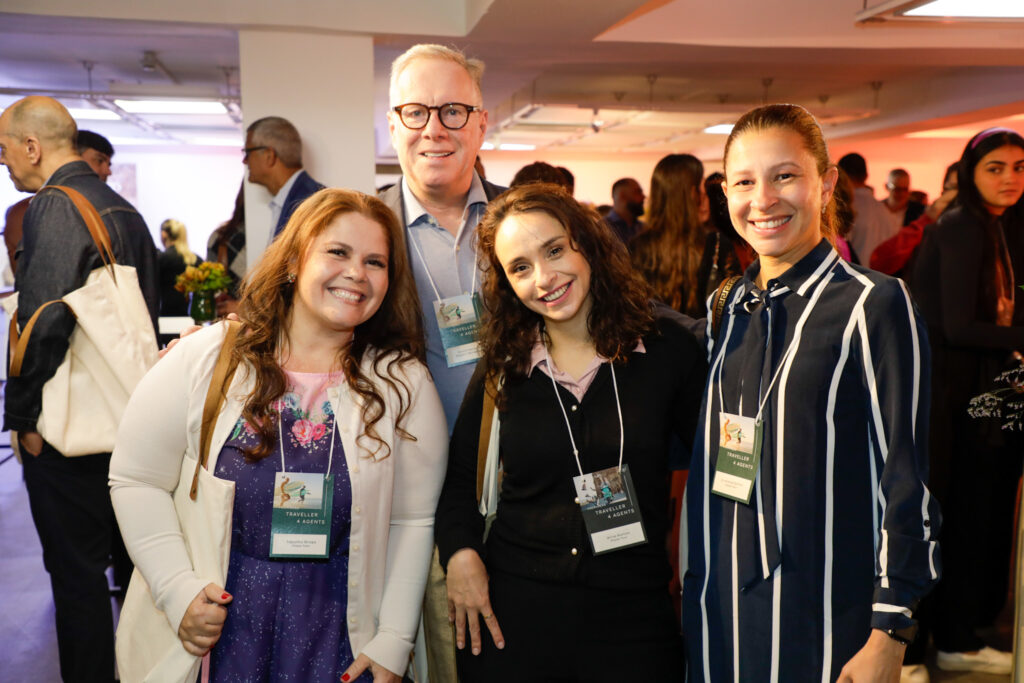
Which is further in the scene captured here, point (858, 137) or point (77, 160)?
point (858, 137)

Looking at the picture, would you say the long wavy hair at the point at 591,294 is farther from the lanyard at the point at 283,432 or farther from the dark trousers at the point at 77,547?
the dark trousers at the point at 77,547

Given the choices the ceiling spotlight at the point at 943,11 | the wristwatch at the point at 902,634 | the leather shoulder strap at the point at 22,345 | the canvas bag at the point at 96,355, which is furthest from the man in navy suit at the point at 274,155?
the wristwatch at the point at 902,634

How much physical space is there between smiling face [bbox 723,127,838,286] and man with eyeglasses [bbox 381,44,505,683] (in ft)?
2.40

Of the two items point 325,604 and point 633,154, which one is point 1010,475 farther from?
point 633,154

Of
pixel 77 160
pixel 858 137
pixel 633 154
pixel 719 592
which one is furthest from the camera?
pixel 633 154

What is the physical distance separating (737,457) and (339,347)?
0.88 metres

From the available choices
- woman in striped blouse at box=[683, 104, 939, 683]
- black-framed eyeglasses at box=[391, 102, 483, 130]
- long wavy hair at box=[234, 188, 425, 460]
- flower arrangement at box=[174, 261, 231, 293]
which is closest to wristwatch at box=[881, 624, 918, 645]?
woman in striped blouse at box=[683, 104, 939, 683]

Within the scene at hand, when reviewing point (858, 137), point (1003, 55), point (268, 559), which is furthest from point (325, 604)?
point (858, 137)

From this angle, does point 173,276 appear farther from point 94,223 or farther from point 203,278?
point 94,223

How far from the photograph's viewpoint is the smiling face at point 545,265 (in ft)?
5.41

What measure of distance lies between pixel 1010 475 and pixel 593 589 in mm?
2335

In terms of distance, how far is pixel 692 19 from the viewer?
5.21 meters

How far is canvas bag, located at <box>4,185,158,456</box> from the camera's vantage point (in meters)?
2.53

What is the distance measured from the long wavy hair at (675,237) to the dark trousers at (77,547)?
2.35m
